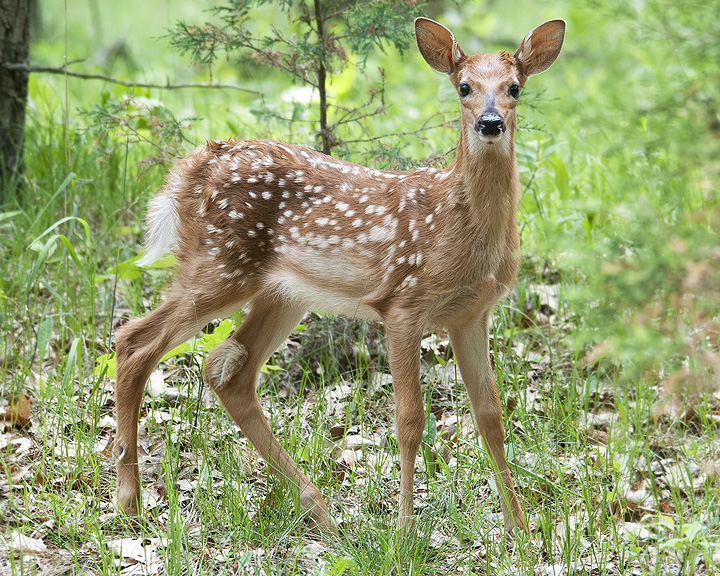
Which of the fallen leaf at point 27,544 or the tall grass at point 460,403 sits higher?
the tall grass at point 460,403

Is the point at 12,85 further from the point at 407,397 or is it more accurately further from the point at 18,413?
the point at 407,397

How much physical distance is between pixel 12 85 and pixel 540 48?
3.68 m

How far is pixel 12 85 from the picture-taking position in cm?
581

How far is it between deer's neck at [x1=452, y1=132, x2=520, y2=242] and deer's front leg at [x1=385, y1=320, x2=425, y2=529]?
0.54 meters

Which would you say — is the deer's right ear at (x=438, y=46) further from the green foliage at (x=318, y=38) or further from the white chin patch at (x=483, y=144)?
the green foliage at (x=318, y=38)

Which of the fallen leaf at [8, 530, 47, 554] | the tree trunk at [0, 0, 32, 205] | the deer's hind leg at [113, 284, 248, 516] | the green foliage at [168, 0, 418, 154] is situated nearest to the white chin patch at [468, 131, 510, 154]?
the green foliage at [168, 0, 418, 154]

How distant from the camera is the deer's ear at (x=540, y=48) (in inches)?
145

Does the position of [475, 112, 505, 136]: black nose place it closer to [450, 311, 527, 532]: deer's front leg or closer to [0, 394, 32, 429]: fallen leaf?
[450, 311, 527, 532]: deer's front leg

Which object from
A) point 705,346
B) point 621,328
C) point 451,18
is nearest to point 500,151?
point 621,328

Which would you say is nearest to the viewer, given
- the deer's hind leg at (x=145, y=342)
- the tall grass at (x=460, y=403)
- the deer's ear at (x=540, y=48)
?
the tall grass at (x=460, y=403)

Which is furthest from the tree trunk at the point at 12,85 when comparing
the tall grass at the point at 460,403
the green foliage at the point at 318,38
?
the green foliage at the point at 318,38

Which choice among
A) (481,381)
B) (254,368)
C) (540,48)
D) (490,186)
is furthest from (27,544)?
(540,48)

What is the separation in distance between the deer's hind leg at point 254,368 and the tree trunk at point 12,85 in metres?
2.38

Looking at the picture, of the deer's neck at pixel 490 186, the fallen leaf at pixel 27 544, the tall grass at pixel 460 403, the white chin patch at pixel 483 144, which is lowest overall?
the fallen leaf at pixel 27 544
